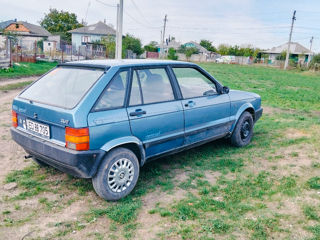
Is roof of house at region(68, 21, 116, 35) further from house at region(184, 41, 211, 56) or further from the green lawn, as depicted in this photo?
the green lawn

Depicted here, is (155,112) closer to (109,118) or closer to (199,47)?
(109,118)

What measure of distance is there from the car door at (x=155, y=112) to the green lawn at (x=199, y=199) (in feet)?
2.03

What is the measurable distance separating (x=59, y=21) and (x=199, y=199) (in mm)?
80313

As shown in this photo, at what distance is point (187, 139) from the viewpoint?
4.67m

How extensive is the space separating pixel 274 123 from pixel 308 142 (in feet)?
5.97

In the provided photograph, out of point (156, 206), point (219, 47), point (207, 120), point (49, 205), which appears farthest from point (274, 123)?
point (219, 47)

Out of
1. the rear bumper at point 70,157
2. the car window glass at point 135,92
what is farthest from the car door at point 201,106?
the rear bumper at point 70,157

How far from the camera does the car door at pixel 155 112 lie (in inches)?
154

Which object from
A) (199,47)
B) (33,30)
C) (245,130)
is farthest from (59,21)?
(245,130)

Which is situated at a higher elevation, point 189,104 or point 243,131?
point 189,104

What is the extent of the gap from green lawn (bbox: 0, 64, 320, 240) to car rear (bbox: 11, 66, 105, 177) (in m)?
0.56

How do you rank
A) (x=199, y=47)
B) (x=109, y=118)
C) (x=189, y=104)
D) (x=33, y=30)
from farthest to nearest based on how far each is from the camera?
(x=199, y=47) → (x=33, y=30) → (x=189, y=104) → (x=109, y=118)

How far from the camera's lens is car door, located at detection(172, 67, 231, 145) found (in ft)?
15.2

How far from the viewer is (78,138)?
132 inches
